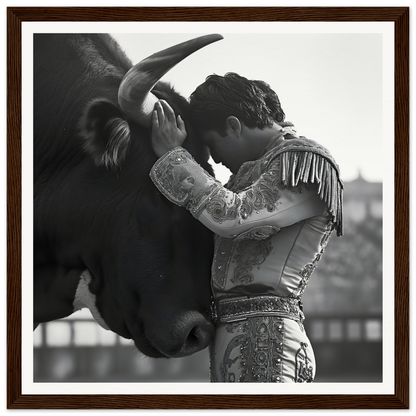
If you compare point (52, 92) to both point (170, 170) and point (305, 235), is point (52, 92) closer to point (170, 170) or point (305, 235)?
point (170, 170)

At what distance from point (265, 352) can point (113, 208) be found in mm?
523

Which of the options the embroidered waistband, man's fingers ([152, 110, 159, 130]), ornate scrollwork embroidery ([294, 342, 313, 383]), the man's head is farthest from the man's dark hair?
ornate scrollwork embroidery ([294, 342, 313, 383])

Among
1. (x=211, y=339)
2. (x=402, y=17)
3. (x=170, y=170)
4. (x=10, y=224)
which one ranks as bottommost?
(x=211, y=339)

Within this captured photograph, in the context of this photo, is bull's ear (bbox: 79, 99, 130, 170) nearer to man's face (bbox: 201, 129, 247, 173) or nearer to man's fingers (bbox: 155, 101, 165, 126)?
man's fingers (bbox: 155, 101, 165, 126)

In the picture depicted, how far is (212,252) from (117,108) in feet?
1.38

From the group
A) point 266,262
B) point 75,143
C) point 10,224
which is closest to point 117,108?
point 75,143

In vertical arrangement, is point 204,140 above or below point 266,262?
above

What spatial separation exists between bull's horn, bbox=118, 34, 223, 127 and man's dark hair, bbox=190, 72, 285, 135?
106mm

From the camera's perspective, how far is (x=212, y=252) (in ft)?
6.61

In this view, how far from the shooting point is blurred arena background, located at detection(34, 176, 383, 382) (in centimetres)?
199

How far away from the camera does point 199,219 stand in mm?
1862

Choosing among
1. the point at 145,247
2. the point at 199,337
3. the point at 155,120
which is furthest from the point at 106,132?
the point at 199,337

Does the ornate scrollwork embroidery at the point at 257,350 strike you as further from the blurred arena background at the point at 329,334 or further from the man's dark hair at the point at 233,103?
the man's dark hair at the point at 233,103

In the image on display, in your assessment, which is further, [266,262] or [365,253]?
[365,253]
